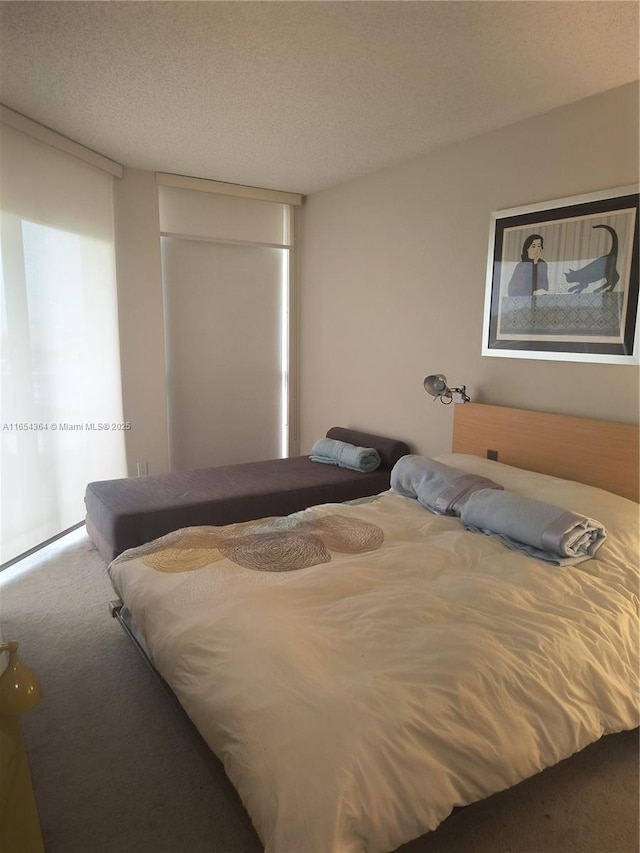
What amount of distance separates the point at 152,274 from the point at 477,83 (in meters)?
2.53

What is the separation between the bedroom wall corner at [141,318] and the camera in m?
3.84

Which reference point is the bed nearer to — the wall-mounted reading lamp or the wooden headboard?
the wooden headboard

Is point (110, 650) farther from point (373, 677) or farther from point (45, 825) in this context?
point (373, 677)

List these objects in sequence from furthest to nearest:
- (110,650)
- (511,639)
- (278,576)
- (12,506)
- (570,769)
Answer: (12,506) → (110,650) → (278,576) → (570,769) → (511,639)

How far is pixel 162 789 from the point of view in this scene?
1681mm

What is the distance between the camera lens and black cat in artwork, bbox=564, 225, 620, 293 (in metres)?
2.43

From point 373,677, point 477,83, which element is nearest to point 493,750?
point 373,677

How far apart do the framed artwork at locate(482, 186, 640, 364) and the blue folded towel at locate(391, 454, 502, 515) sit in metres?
0.76

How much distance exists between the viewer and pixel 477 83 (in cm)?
238

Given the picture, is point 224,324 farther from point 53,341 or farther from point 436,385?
point 436,385

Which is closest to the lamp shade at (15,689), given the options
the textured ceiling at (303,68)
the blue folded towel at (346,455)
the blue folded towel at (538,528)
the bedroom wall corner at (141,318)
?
the blue folded towel at (538,528)

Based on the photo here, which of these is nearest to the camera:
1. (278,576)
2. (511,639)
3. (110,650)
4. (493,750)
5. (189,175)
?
(493,750)

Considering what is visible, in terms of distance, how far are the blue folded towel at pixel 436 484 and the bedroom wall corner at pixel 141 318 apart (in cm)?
210

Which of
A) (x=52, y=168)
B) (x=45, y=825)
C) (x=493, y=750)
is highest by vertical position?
(x=52, y=168)
